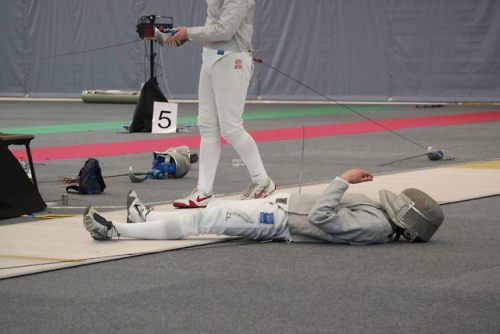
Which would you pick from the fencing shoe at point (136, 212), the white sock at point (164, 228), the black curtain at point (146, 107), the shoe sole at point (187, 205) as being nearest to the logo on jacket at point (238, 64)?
the shoe sole at point (187, 205)

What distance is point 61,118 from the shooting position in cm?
1633

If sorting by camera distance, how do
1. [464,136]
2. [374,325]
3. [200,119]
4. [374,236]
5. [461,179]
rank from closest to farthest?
[374,325], [374,236], [200,119], [461,179], [464,136]

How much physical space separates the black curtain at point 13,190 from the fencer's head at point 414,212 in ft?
7.60

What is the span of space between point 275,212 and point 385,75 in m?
14.2

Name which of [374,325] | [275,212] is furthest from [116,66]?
[374,325]

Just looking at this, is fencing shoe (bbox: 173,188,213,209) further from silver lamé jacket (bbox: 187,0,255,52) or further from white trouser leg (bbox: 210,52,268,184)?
silver lamé jacket (bbox: 187,0,255,52)

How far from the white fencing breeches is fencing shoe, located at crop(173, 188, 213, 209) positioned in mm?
1077

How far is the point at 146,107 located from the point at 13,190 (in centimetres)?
704

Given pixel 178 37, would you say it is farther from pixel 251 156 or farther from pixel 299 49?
pixel 299 49

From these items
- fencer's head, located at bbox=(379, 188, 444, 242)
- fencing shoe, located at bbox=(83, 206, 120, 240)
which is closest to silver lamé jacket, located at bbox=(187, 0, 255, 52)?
fencing shoe, located at bbox=(83, 206, 120, 240)

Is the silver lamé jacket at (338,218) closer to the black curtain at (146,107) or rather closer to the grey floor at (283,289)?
the grey floor at (283,289)

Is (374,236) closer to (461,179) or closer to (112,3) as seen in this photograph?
(461,179)

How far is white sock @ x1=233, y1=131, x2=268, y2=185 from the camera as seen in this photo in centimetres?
681

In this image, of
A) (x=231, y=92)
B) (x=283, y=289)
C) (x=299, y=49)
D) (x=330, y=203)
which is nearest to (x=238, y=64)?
(x=231, y=92)
